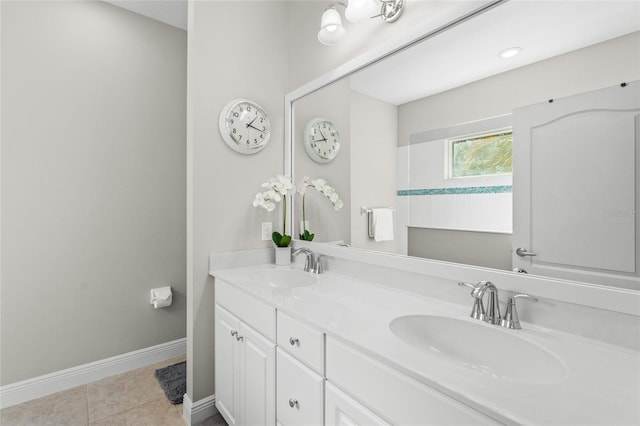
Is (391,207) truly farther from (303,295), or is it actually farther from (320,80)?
(320,80)

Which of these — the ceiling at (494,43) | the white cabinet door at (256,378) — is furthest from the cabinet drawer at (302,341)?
the ceiling at (494,43)

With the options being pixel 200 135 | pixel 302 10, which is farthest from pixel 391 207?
pixel 302 10

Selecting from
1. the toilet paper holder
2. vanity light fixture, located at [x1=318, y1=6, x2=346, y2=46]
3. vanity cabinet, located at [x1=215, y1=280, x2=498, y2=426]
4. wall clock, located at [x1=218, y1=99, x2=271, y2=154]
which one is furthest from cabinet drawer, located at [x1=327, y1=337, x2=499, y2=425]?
the toilet paper holder

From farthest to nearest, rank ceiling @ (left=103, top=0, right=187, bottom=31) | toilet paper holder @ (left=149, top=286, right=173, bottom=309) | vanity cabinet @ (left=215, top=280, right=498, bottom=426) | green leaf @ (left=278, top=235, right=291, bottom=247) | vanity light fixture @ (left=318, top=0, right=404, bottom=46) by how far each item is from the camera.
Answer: toilet paper holder @ (left=149, top=286, right=173, bottom=309) → ceiling @ (left=103, top=0, right=187, bottom=31) → green leaf @ (left=278, top=235, right=291, bottom=247) → vanity light fixture @ (left=318, top=0, right=404, bottom=46) → vanity cabinet @ (left=215, top=280, right=498, bottom=426)

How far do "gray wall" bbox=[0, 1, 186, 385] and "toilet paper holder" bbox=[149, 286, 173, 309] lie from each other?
0.05m

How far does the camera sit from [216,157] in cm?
179

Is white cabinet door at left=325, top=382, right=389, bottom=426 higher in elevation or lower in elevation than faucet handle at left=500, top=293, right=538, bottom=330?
lower

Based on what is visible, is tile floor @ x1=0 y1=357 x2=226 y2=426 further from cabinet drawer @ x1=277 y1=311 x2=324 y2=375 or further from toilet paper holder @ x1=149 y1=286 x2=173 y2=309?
cabinet drawer @ x1=277 y1=311 x2=324 y2=375

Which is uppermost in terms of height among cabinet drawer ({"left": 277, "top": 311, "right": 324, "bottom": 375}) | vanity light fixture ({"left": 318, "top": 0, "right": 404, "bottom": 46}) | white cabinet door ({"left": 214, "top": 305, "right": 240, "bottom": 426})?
vanity light fixture ({"left": 318, "top": 0, "right": 404, "bottom": 46})

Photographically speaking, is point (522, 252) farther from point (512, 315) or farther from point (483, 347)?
point (483, 347)

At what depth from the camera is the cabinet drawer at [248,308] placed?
125 cm

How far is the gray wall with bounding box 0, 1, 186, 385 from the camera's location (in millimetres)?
1882

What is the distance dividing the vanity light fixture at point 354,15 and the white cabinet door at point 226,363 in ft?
5.00

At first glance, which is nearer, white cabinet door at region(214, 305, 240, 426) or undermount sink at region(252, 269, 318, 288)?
white cabinet door at region(214, 305, 240, 426)
